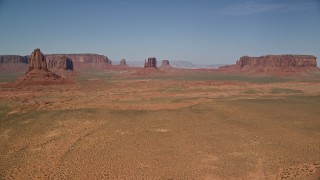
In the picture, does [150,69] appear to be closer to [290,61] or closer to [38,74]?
[290,61]

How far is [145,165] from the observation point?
23016 mm

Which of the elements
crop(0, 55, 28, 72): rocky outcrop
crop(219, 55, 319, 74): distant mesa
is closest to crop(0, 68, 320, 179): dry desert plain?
crop(219, 55, 319, 74): distant mesa

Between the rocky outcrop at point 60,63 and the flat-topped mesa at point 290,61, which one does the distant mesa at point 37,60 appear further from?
the flat-topped mesa at point 290,61

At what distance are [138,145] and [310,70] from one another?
153 metres

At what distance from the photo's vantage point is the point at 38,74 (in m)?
84.3

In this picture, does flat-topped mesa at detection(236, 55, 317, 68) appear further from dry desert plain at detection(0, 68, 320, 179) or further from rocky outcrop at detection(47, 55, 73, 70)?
dry desert plain at detection(0, 68, 320, 179)

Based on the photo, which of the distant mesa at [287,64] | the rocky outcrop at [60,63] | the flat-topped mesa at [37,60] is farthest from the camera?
the distant mesa at [287,64]

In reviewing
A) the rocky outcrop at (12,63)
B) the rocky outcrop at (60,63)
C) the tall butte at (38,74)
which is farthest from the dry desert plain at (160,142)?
the rocky outcrop at (12,63)

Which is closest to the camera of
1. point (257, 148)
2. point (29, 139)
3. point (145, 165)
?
point (145, 165)

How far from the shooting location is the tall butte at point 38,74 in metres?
81.9

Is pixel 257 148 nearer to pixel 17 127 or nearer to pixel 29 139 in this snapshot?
pixel 29 139

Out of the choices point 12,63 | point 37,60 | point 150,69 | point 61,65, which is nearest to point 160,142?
point 37,60

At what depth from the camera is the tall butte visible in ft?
269

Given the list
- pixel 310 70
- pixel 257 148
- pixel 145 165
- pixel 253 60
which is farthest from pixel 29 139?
pixel 253 60
